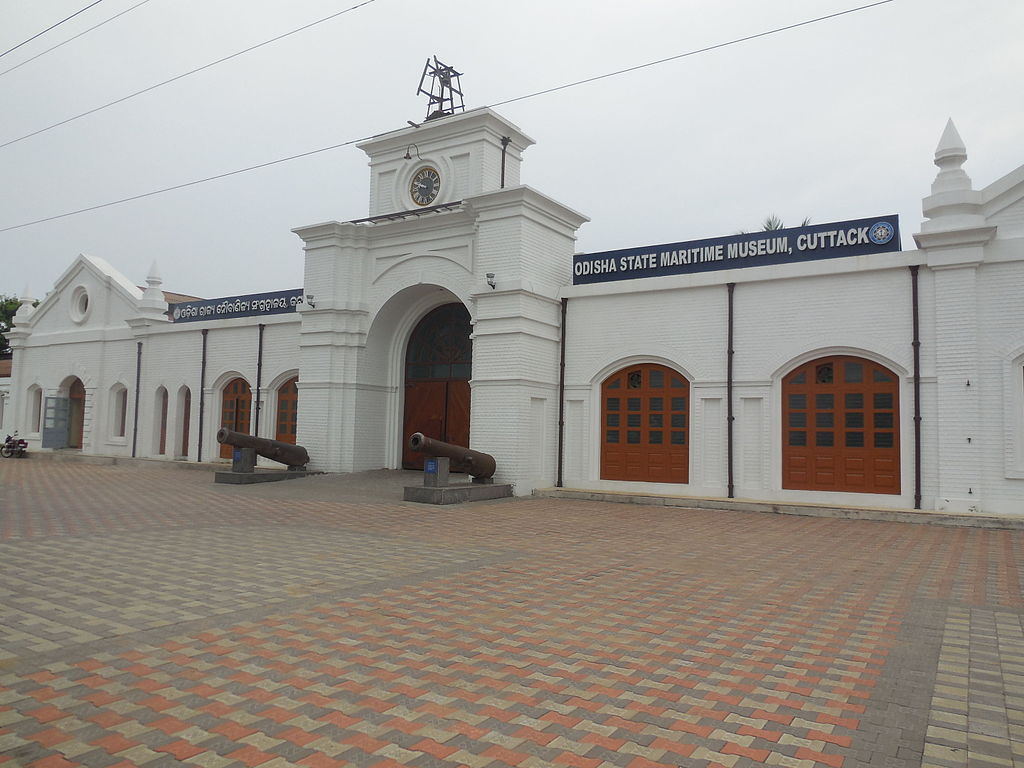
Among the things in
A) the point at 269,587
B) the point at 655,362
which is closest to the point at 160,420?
the point at 655,362

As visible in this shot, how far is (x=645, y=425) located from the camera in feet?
48.6

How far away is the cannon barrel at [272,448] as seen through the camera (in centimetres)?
1586

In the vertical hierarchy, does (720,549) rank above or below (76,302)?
below

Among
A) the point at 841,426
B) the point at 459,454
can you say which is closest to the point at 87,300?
the point at 459,454

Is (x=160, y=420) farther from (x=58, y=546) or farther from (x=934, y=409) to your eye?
(x=934, y=409)

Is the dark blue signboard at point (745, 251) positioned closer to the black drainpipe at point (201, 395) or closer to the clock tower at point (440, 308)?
the clock tower at point (440, 308)

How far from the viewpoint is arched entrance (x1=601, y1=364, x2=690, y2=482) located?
566 inches

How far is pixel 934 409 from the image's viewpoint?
38.8ft

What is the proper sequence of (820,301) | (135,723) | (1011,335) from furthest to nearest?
(820,301) → (1011,335) → (135,723)

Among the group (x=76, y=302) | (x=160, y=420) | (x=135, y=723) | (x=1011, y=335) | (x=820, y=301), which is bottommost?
(x=135, y=723)

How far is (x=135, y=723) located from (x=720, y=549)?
6718mm

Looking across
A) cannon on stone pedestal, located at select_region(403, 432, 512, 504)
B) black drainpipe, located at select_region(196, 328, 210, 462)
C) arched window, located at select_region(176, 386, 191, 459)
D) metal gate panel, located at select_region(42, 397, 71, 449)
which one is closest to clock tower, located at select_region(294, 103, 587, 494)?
cannon on stone pedestal, located at select_region(403, 432, 512, 504)

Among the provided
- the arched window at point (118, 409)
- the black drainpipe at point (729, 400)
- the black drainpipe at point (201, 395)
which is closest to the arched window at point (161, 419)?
the arched window at point (118, 409)

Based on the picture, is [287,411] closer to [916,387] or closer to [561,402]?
[561,402]
